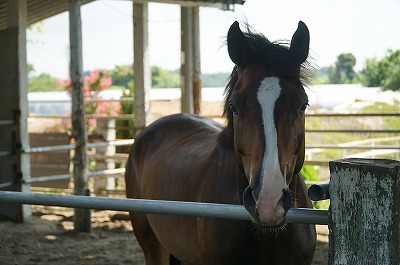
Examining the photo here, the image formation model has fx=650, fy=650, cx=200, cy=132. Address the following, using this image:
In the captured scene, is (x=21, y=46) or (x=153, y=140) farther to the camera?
(x=21, y=46)

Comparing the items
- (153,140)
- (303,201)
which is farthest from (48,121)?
(303,201)

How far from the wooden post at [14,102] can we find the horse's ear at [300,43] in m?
5.44

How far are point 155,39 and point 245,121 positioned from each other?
37540 mm

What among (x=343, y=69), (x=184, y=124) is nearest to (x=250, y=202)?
(x=184, y=124)

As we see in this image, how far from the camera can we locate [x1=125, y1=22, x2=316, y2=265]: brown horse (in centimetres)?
225

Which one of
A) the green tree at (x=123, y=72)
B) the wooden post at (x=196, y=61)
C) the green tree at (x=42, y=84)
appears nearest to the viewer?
the wooden post at (x=196, y=61)

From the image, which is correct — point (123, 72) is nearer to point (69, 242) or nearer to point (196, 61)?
point (196, 61)

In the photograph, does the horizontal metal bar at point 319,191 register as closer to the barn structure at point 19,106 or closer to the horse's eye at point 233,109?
the horse's eye at point 233,109

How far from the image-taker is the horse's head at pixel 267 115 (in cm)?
216

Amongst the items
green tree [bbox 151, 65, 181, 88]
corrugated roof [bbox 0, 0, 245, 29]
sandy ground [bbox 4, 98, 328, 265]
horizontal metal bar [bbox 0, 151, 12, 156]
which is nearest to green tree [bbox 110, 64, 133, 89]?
green tree [bbox 151, 65, 181, 88]

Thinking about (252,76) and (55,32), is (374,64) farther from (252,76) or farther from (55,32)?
(55,32)

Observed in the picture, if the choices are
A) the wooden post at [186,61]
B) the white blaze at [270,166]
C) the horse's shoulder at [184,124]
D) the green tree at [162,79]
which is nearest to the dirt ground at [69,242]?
the horse's shoulder at [184,124]

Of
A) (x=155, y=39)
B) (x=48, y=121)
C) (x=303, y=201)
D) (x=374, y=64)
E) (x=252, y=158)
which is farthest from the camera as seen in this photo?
(x=155, y=39)

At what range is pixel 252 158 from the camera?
2.38 m
